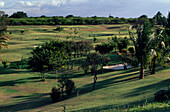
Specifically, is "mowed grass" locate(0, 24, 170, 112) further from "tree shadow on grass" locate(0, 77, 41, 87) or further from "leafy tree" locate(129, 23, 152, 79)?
"leafy tree" locate(129, 23, 152, 79)

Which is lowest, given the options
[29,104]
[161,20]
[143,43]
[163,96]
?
[29,104]

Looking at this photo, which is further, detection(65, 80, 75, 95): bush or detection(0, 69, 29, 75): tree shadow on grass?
detection(0, 69, 29, 75): tree shadow on grass

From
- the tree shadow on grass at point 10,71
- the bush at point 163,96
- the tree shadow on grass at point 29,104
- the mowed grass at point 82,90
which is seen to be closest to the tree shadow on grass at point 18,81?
the mowed grass at point 82,90

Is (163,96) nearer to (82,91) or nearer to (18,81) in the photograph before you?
(82,91)

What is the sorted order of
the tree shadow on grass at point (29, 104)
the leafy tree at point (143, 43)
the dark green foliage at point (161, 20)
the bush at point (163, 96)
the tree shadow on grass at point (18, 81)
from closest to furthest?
1. the bush at point (163, 96)
2. the tree shadow on grass at point (29, 104)
3. the leafy tree at point (143, 43)
4. the tree shadow on grass at point (18, 81)
5. the dark green foliage at point (161, 20)

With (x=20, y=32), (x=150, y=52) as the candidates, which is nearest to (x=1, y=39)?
(x=150, y=52)

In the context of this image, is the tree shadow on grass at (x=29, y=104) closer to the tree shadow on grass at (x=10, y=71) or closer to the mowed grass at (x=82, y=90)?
the mowed grass at (x=82, y=90)

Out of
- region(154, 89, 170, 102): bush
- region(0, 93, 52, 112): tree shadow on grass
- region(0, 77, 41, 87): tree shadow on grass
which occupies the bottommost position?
region(0, 93, 52, 112): tree shadow on grass

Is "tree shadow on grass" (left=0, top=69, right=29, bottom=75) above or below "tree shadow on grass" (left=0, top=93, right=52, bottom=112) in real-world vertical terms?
above

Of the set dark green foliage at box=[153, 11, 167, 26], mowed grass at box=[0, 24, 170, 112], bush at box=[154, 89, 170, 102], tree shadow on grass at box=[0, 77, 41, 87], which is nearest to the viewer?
bush at box=[154, 89, 170, 102]

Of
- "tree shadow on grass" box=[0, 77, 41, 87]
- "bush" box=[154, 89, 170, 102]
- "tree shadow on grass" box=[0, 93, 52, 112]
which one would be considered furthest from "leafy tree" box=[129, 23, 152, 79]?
"tree shadow on grass" box=[0, 77, 41, 87]

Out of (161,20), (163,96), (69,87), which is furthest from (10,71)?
(161,20)

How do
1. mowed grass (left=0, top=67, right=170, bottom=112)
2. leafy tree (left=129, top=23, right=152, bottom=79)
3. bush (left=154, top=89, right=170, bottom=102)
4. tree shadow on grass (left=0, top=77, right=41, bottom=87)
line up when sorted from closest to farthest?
bush (left=154, top=89, right=170, bottom=102)
mowed grass (left=0, top=67, right=170, bottom=112)
leafy tree (left=129, top=23, right=152, bottom=79)
tree shadow on grass (left=0, top=77, right=41, bottom=87)

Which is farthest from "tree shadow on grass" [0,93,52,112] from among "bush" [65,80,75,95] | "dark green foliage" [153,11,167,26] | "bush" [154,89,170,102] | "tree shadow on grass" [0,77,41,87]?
"dark green foliage" [153,11,167,26]
